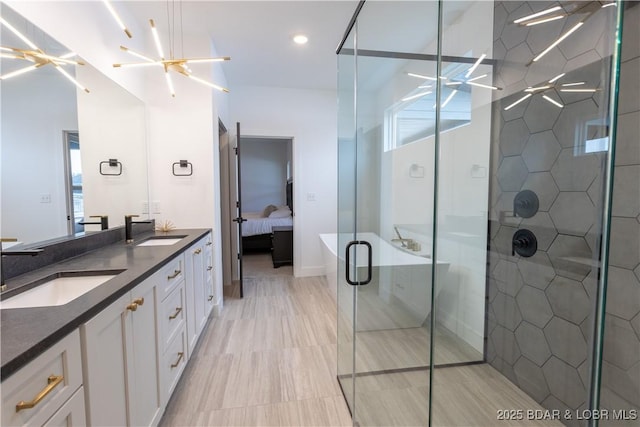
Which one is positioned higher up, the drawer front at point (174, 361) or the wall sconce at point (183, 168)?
the wall sconce at point (183, 168)

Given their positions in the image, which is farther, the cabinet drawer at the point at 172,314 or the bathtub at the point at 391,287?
the bathtub at the point at 391,287

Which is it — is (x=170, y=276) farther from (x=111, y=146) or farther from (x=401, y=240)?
(x=401, y=240)

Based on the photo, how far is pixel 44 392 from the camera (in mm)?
766

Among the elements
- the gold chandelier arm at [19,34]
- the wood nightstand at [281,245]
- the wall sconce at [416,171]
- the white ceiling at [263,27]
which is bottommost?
the wood nightstand at [281,245]

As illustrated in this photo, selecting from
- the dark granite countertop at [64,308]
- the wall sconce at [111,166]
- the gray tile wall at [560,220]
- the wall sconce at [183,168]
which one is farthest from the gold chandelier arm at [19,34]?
the gray tile wall at [560,220]

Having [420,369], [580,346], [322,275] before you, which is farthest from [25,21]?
[322,275]

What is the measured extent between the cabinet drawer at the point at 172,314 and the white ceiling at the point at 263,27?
232 centimetres

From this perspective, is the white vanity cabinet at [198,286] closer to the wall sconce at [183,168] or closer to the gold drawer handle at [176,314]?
the gold drawer handle at [176,314]

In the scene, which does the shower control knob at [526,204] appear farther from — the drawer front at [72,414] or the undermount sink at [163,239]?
the undermount sink at [163,239]

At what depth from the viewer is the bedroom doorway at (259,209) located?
403 cm

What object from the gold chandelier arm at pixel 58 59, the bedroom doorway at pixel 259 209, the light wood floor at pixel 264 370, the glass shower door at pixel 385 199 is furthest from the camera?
the bedroom doorway at pixel 259 209

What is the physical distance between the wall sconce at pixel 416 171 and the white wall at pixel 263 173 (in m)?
6.13

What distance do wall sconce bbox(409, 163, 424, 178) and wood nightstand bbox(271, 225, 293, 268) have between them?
2.90m

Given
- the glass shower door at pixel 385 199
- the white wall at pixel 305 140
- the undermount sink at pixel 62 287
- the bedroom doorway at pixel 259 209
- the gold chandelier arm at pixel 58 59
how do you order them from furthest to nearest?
1. the white wall at pixel 305 140
2. the bedroom doorway at pixel 259 209
3. the glass shower door at pixel 385 199
4. the gold chandelier arm at pixel 58 59
5. the undermount sink at pixel 62 287
